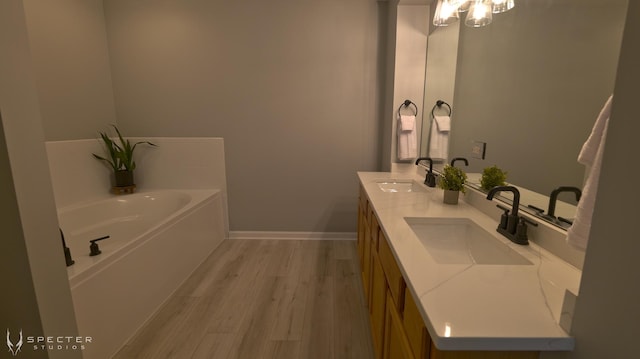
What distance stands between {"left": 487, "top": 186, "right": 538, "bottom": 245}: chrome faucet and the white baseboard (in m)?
2.17

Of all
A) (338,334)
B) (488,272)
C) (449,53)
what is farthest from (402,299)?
(449,53)

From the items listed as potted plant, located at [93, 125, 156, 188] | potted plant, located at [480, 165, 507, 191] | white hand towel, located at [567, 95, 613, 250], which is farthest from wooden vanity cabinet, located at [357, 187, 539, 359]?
potted plant, located at [93, 125, 156, 188]

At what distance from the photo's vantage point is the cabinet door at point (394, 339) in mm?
937

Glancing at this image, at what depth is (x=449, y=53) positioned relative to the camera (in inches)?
86.8

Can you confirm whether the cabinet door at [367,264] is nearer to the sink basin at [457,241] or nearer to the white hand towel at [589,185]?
the sink basin at [457,241]

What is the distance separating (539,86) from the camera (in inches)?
49.5

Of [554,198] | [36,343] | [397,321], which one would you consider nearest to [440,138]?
[554,198]

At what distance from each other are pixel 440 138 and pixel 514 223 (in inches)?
51.6

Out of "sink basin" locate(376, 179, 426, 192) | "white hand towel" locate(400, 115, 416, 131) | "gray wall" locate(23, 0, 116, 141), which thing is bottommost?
"sink basin" locate(376, 179, 426, 192)

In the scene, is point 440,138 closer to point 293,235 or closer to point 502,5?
point 502,5

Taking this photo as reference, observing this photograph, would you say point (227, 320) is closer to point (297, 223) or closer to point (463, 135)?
point (297, 223)

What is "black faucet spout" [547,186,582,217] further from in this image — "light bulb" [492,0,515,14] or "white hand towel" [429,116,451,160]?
"white hand towel" [429,116,451,160]

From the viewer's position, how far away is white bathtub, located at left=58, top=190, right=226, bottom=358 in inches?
61.1

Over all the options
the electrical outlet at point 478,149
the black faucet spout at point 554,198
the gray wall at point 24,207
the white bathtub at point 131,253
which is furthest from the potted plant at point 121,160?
the black faucet spout at point 554,198
